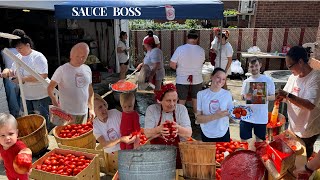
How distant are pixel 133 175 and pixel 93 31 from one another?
10007 millimetres

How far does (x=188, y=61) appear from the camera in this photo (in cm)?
595

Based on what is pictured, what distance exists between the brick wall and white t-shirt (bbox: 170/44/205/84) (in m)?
7.74

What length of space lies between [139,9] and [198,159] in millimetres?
3510

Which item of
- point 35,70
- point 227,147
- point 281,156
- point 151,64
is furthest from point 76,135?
point 281,156

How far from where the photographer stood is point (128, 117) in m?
3.36

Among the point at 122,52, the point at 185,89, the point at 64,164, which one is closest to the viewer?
the point at 64,164

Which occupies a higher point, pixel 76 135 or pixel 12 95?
pixel 12 95

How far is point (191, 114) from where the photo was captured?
712 cm

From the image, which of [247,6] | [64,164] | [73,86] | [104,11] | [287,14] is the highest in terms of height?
[247,6]

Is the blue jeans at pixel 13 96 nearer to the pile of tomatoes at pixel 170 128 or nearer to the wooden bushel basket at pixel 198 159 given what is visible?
the pile of tomatoes at pixel 170 128

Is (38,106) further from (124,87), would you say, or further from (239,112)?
(239,112)

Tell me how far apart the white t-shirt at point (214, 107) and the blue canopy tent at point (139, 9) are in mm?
1958

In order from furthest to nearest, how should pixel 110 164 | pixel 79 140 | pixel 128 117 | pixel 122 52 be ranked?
pixel 122 52, pixel 79 140, pixel 110 164, pixel 128 117

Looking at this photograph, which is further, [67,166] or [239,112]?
[239,112]
